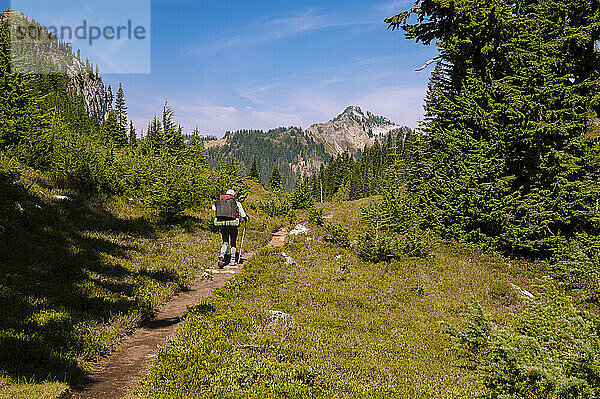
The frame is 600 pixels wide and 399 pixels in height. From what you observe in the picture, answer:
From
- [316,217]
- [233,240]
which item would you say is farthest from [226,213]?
[316,217]

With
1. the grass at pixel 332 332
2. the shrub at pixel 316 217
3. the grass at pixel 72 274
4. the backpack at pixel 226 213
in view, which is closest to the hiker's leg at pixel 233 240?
the backpack at pixel 226 213

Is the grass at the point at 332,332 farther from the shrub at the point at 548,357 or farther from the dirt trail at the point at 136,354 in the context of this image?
the shrub at the point at 548,357

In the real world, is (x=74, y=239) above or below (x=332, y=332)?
above

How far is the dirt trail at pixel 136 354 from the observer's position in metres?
5.21

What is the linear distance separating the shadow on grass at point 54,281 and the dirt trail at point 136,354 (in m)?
0.35

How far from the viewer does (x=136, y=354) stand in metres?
6.44

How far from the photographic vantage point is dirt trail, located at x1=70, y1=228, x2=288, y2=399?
521 cm

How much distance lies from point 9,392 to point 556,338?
7771mm

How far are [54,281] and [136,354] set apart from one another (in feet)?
10.9

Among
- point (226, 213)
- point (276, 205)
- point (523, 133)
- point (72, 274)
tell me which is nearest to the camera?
point (72, 274)

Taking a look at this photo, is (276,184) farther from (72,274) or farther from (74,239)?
(72,274)

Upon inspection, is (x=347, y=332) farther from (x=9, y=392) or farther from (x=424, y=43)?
(x=424, y=43)

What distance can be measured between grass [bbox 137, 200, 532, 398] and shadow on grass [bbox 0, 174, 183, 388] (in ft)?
5.67

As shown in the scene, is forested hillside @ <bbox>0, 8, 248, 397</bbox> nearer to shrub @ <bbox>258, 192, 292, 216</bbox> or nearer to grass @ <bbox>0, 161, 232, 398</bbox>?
grass @ <bbox>0, 161, 232, 398</bbox>
